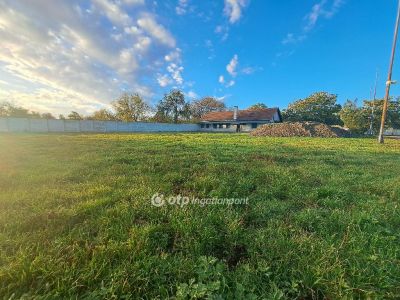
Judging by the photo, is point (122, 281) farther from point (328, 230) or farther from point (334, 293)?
point (328, 230)

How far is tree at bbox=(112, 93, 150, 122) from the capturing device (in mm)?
50438

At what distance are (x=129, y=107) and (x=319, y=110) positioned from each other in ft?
142

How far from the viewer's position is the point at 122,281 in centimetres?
178

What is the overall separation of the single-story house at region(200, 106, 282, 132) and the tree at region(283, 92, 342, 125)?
23.7ft

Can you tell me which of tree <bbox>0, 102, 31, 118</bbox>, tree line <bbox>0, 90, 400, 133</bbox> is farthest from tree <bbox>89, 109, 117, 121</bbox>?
tree <bbox>0, 102, 31, 118</bbox>

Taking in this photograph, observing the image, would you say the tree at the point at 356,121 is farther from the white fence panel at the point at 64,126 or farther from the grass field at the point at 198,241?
the white fence panel at the point at 64,126

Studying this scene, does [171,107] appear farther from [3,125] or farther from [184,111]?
[3,125]

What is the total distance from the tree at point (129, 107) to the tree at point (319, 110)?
3421 cm

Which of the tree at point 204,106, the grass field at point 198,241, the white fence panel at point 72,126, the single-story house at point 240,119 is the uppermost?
the tree at point 204,106

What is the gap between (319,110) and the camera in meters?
46.4

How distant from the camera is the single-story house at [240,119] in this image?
3979 centimetres

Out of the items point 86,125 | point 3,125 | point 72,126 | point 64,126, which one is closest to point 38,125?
point 64,126

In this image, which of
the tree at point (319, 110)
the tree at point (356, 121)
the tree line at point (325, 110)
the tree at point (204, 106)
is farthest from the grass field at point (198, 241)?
the tree at point (204, 106)

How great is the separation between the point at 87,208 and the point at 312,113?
51288mm
